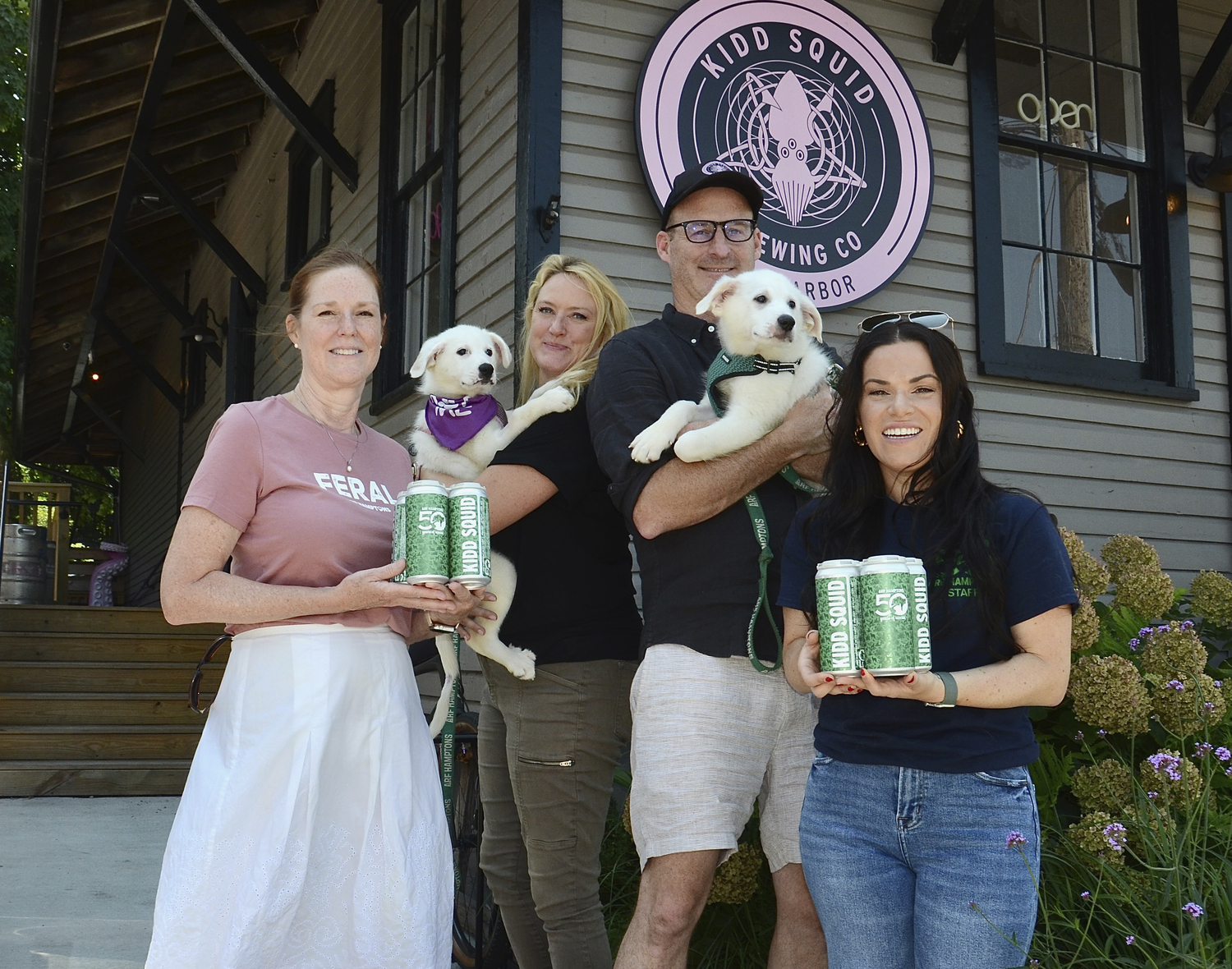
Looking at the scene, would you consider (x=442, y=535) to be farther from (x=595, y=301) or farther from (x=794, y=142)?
(x=794, y=142)

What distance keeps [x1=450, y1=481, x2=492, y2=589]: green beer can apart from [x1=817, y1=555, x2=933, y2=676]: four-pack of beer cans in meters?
0.60

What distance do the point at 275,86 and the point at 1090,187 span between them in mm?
4593

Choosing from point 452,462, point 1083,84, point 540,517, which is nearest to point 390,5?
point 1083,84

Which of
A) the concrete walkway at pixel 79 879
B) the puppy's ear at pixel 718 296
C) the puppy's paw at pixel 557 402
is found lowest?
the concrete walkway at pixel 79 879

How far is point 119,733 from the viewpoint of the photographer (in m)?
7.27

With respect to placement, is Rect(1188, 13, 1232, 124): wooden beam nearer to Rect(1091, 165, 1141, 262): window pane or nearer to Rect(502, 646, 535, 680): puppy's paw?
Rect(1091, 165, 1141, 262): window pane

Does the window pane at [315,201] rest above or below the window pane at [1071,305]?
above

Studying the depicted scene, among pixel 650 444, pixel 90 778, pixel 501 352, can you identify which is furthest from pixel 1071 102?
pixel 90 778

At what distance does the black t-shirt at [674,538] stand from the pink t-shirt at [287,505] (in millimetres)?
498

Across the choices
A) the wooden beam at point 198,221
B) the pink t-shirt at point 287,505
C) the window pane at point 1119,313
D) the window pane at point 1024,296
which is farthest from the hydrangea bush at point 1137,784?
the wooden beam at point 198,221

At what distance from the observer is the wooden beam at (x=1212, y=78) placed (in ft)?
18.2

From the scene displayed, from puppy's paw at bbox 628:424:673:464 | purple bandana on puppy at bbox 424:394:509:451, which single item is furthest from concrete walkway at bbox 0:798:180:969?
puppy's paw at bbox 628:424:673:464

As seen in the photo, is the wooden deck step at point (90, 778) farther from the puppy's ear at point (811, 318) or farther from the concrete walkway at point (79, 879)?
the puppy's ear at point (811, 318)

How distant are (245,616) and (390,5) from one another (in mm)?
5673
